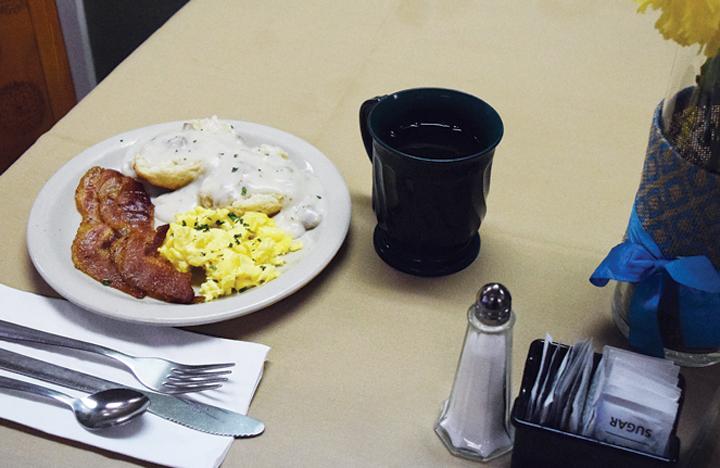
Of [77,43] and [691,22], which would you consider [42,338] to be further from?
[77,43]

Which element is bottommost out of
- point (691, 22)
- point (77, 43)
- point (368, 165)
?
point (77, 43)

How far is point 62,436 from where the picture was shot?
2.27 ft

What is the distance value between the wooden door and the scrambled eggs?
52.9 inches

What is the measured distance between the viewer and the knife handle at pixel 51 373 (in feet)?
2.38

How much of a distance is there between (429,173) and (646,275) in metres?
0.24

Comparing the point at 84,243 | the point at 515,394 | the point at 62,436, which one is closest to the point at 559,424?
the point at 515,394

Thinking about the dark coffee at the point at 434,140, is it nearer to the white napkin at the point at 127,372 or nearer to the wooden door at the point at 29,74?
the white napkin at the point at 127,372

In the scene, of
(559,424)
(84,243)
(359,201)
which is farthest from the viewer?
(359,201)

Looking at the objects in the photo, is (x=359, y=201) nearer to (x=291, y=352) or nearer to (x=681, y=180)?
(x=291, y=352)

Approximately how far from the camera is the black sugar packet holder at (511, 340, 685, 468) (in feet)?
1.98

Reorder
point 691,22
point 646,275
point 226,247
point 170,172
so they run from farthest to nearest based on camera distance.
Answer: point 170,172 < point 226,247 < point 646,275 < point 691,22

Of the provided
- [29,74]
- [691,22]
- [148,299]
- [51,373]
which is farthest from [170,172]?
[29,74]

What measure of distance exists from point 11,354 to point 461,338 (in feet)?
1.50

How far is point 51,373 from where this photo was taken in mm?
737
